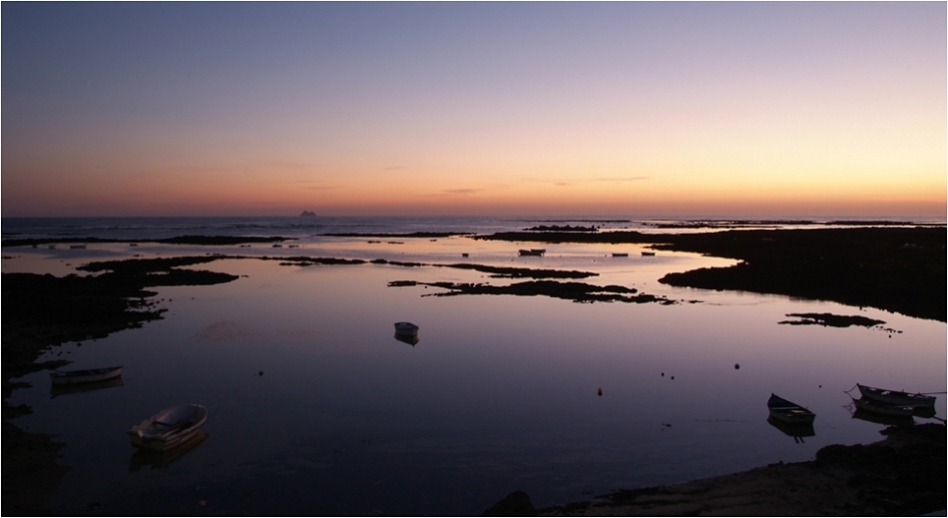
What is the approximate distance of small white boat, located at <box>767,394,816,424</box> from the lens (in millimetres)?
13320

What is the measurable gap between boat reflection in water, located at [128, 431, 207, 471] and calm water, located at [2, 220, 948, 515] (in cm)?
8

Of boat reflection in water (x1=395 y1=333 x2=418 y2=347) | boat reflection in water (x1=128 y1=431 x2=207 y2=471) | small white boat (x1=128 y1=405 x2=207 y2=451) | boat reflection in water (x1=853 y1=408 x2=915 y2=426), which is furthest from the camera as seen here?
boat reflection in water (x1=395 y1=333 x2=418 y2=347)

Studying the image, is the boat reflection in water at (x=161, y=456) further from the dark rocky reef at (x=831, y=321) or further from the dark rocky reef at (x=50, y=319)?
the dark rocky reef at (x=831, y=321)

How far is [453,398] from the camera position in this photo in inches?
616

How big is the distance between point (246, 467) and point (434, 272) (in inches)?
1318

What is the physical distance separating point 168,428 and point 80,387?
17.6ft

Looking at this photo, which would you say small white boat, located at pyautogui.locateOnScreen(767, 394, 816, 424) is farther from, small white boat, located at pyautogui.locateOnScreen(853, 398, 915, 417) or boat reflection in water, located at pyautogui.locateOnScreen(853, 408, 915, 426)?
small white boat, located at pyautogui.locateOnScreen(853, 398, 915, 417)

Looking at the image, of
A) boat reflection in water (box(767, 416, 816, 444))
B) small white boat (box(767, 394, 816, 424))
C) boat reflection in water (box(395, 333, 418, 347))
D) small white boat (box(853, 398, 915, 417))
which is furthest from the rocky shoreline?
boat reflection in water (box(395, 333, 418, 347))

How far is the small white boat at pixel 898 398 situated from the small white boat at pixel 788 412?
2.01 meters

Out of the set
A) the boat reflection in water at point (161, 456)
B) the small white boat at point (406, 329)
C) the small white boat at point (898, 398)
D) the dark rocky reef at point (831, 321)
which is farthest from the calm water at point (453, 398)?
the dark rocky reef at point (831, 321)

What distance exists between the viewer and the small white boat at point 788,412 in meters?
13.3

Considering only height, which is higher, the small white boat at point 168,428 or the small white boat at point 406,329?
the small white boat at point 406,329

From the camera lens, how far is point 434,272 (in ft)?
147

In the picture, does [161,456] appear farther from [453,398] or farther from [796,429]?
[796,429]
